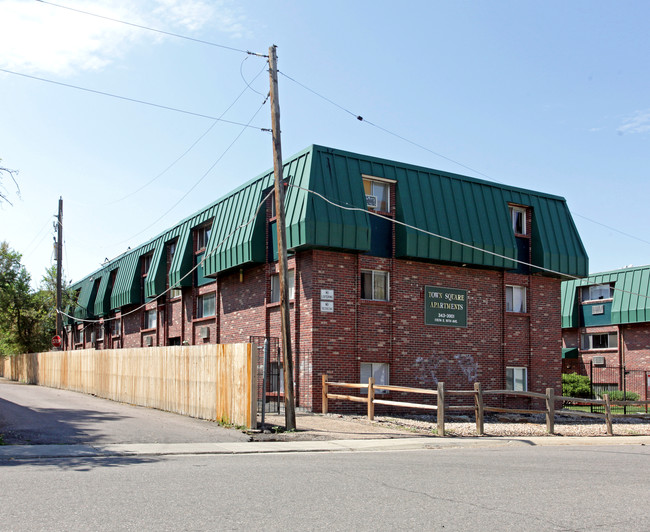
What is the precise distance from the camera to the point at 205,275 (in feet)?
91.1

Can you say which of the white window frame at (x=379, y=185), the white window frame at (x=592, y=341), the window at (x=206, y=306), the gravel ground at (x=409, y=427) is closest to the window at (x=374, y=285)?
the white window frame at (x=379, y=185)

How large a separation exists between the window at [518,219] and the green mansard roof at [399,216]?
387 mm

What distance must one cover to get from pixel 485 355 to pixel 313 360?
23.8 feet

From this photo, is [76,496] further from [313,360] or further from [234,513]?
[313,360]

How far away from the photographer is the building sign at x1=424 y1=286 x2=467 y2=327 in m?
Answer: 23.9

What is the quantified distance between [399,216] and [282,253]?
23.4 ft

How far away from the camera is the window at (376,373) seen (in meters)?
22.5

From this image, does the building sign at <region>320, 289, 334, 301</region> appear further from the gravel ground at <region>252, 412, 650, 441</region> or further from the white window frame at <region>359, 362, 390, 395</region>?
the gravel ground at <region>252, 412, 650, 441</region>

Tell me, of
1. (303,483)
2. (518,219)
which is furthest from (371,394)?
(518,219)

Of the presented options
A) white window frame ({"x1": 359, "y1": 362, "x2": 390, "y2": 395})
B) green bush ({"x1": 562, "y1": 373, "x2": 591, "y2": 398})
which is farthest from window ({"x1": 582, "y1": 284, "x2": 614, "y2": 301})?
white window frame ({"x1": 359, "y1": 362, "x2": 390, "y2": 395})

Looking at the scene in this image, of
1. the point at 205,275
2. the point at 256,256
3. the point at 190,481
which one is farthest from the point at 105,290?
the point at 190,481

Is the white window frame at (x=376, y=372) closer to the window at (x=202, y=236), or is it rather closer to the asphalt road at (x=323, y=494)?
the asphalt road at (x=323, y=494)

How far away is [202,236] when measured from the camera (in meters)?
30.9

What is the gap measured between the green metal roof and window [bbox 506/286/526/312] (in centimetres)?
1051
